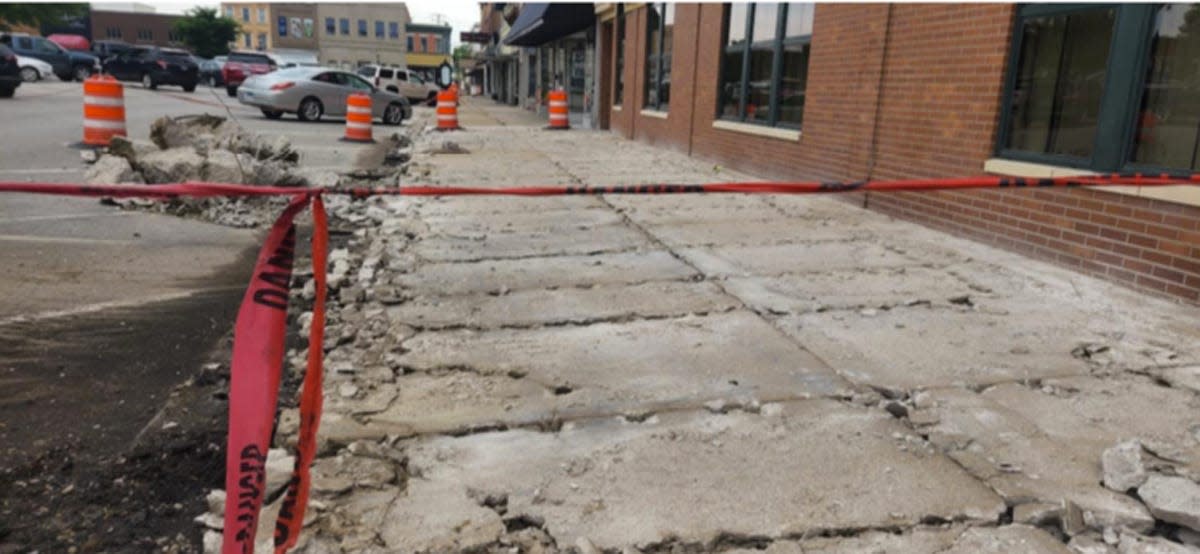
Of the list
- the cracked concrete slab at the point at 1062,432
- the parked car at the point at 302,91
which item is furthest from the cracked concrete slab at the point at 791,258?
the parked car at the point at 302,91

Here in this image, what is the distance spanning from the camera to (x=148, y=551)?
8.23 ft

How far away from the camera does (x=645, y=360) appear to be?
13.0 ft

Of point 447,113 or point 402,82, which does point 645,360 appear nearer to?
point 447,113

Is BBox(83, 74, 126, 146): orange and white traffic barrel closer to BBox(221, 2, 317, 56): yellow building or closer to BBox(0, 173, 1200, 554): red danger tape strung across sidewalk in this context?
BBox(0, 173, 1200, 554): red danger tape strung across sidewalk

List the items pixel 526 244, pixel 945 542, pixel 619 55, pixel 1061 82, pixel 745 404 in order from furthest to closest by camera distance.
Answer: pixel 619 55 → pixel 526 244 → pixel 1061 82 → pixel 745 404 → pixel 945 542

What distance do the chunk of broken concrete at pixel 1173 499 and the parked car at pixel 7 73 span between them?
2516 centimetres

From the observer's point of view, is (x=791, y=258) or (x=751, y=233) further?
(x=751, y=233)

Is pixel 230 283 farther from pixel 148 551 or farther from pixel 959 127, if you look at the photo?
pixel 959 127

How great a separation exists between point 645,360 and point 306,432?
2007 mm

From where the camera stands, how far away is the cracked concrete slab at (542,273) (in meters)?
5.36

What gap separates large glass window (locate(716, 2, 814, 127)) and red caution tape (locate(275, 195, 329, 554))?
28.0ft

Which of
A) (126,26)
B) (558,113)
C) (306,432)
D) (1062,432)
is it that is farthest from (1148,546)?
(126,26)

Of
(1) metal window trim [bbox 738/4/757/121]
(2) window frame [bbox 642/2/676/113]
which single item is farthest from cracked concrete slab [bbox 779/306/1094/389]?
(2) window frame [bbox 642/2/676/113]

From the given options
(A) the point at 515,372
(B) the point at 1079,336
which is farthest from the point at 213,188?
(B) the point at 1079,336
